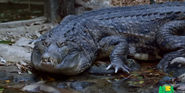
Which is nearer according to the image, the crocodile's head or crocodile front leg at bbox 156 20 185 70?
the crocodile's head

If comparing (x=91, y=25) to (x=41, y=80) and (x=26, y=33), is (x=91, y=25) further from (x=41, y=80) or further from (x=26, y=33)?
(x=26, y=33)

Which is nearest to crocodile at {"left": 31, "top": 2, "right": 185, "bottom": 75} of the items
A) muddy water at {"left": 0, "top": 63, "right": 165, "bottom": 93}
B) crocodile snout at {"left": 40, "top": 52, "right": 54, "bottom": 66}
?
muddy water at {"left": 0, "top": 63, "right": 165, "bottom": 93}

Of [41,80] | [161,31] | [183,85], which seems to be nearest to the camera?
[183,85]

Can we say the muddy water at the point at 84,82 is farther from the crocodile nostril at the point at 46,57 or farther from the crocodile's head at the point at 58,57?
the crocodile nostril at the point at 46,57

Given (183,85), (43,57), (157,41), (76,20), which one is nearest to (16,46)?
(76,20)

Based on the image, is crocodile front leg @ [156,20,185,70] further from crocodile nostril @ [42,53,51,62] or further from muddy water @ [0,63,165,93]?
crocodile nostril @ [42,53,51,62]

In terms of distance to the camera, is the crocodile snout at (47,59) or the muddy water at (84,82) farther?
the crocodile snout at (47,59)

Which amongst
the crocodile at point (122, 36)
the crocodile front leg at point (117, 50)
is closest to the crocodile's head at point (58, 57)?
the crocodile at point (122, 36)
